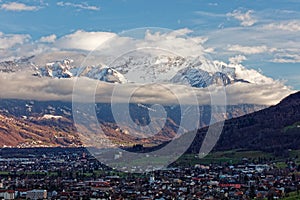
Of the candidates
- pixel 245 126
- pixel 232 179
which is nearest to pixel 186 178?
pixel 232 179

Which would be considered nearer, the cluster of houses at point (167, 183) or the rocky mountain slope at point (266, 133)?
the cluster of houses at point (167, 183)

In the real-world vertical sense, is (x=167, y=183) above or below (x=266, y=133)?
below

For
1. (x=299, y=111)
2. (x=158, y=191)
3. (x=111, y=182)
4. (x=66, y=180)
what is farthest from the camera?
(x=299, y=111)

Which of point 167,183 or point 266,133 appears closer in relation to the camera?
point 167,183

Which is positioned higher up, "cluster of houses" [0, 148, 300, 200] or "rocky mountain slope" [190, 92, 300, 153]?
"rocky mountain slope" [190, 92, 300, 153]

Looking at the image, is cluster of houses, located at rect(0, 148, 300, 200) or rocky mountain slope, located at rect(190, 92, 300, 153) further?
rocky mountain slope, located at rect(190, 92, 300, 153)

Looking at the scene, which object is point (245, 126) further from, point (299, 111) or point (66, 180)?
point (66, 180)

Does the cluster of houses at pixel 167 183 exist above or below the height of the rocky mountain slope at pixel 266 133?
below

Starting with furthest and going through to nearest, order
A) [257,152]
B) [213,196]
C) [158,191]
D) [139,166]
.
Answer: [257,152], [139,166], [158,191], [213,196]
